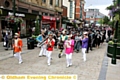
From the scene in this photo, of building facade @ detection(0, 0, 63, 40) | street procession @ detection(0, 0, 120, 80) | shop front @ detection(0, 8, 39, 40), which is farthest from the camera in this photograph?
shop front @ detection(0, 8, 39, 40)

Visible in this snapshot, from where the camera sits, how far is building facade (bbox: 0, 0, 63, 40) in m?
22.9

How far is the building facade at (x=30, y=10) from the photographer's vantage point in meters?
22.9

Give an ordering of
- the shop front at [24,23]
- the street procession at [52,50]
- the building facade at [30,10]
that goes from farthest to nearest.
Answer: the shop front at [24,23], the building facade at [30,10], the street procession at [52,50]

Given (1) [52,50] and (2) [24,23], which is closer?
(1) [52,50]

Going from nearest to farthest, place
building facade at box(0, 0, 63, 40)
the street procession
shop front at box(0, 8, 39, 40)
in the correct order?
the street procession
building facade at box(0, 0, 63, 40)
shop front at box(0, 8, 39, 40)

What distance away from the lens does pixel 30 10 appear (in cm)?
3042

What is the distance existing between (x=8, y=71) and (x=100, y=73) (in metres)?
3.89

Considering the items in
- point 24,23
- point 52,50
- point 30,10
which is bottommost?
point 52,50

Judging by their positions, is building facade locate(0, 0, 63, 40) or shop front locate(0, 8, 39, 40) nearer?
building facade locate(0, 0, 63, 40)

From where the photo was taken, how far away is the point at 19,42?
10.5 meters

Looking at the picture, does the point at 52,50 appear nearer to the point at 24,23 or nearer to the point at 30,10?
the point at 24,23

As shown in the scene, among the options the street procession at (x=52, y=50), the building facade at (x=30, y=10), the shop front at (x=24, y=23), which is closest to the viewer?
the street procession at (x=52, y=50)

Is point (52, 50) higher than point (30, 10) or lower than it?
lower

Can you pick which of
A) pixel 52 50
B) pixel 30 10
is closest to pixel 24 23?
pixel 30 10
